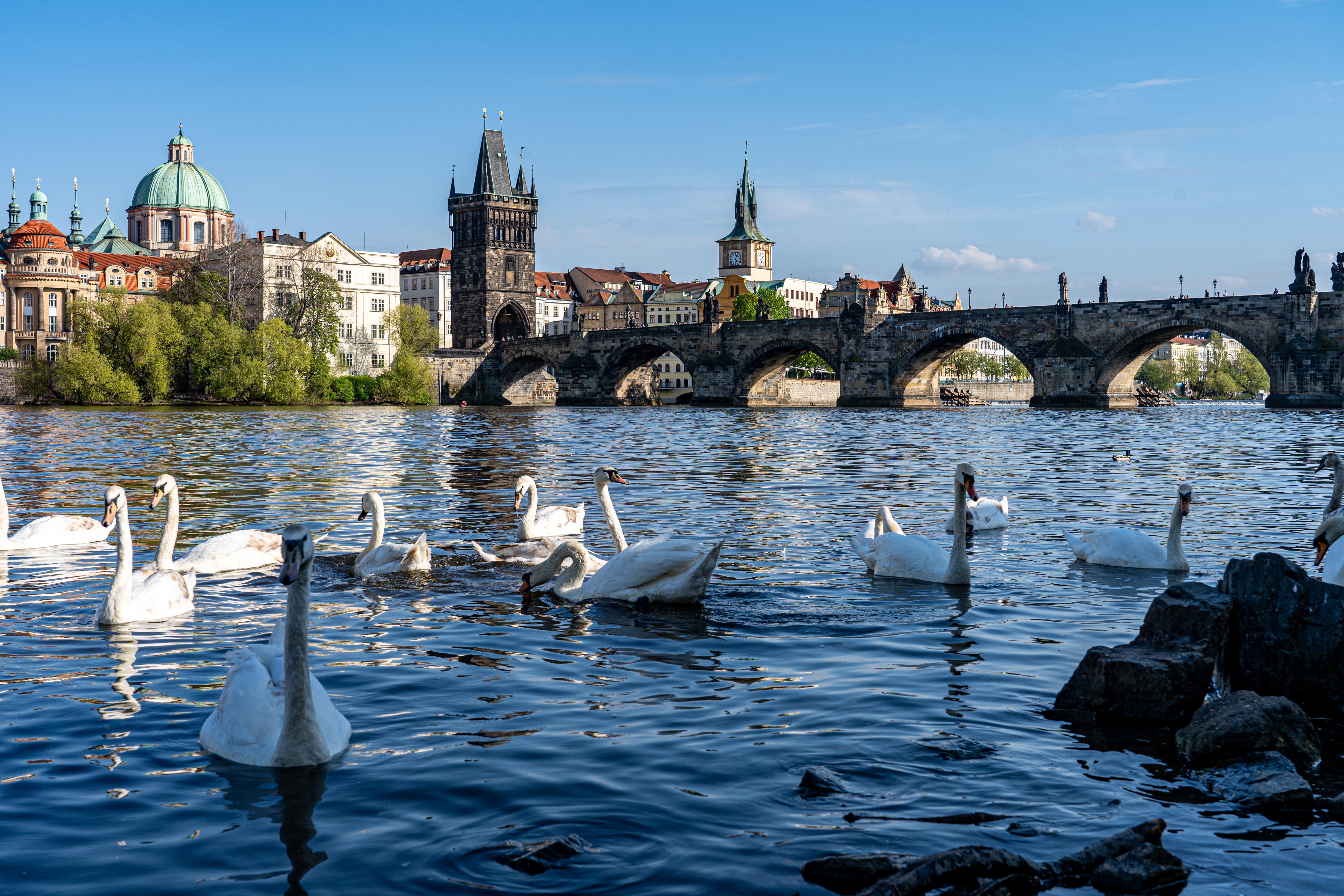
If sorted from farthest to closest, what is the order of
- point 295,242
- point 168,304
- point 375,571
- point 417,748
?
point 295,242 → point 168,304 → point 375,571 → point 417,748

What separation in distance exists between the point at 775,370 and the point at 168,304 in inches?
1784

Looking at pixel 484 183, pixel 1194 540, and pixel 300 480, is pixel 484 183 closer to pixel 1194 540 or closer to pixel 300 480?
pixel 300 480

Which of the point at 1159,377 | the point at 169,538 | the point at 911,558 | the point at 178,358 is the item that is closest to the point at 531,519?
the point at 169,538

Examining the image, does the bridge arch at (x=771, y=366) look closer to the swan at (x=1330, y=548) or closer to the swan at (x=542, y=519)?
the swan at (x=542, y=519)

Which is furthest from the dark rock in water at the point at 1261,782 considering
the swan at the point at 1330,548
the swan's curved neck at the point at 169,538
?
the swan's curved neck at the point at 169,538

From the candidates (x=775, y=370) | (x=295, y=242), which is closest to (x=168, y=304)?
(x=295, y=242)

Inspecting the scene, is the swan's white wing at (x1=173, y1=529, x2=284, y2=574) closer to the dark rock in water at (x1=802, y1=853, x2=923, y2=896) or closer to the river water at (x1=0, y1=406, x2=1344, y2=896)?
the river water at (x1=0, y1=406, x2=1344, y2=896)

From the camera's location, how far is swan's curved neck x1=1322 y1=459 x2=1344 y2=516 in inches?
465

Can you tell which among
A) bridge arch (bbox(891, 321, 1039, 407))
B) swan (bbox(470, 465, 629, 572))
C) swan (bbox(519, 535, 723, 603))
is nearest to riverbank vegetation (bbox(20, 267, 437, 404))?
bridge arch (bbox(891, 321, 1039, 407))

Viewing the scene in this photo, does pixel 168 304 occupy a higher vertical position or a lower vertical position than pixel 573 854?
higher

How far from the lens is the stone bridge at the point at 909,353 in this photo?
59.4 m

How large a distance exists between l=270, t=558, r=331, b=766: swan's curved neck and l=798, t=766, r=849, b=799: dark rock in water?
1995 mm

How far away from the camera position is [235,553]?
9.73 metres

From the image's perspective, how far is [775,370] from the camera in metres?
90.9
